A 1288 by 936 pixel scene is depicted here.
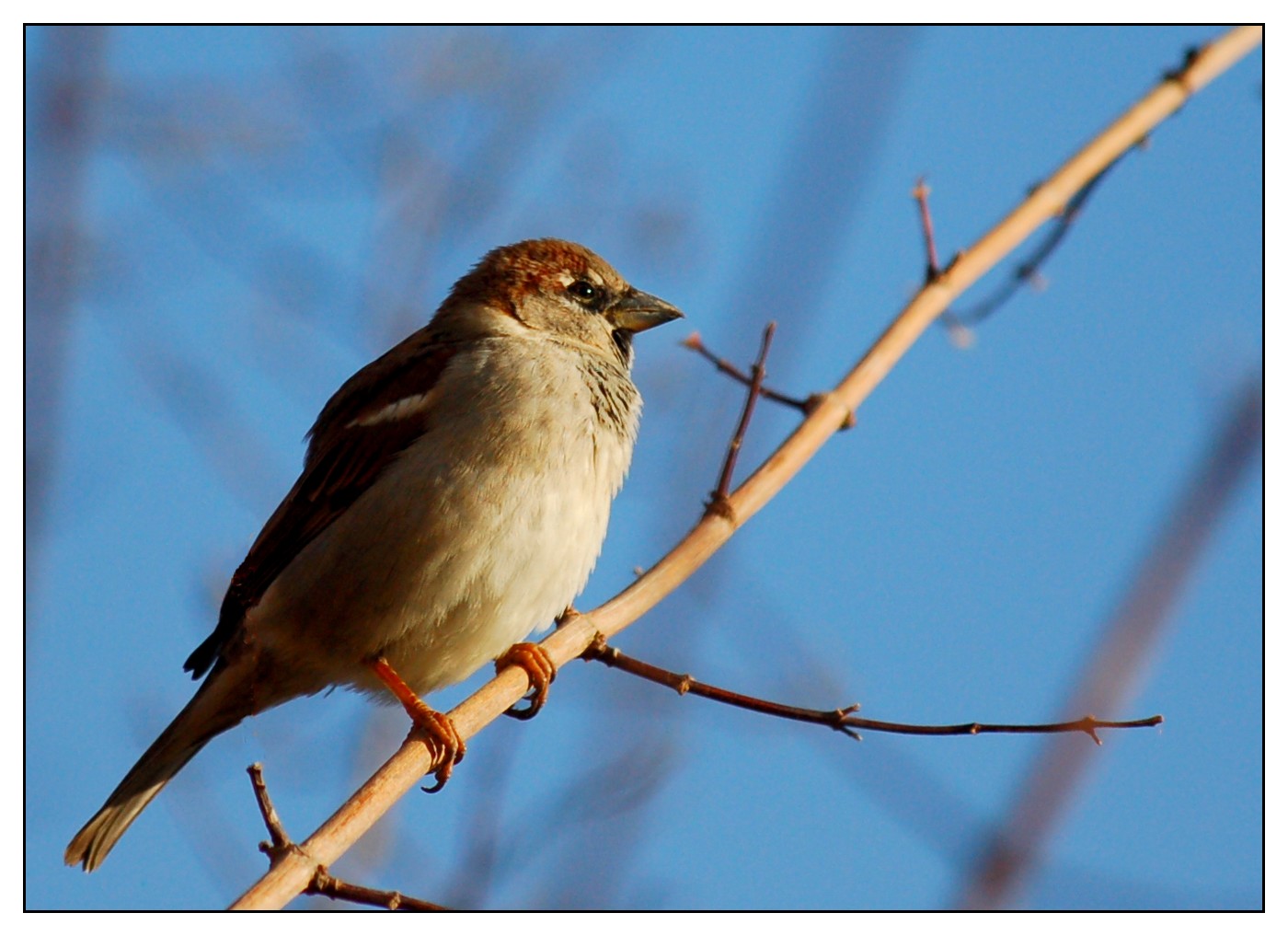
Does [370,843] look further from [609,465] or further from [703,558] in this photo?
[703,558]

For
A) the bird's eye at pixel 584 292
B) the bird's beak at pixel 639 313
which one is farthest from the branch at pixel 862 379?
the bird's eye at pixel 584 292

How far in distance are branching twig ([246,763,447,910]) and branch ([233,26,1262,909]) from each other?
50 cm

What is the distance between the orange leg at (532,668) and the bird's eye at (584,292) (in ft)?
4.95

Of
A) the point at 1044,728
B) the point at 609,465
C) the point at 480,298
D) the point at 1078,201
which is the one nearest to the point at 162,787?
the point at 609,465

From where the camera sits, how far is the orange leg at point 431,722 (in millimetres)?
3453

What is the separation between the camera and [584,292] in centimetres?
485

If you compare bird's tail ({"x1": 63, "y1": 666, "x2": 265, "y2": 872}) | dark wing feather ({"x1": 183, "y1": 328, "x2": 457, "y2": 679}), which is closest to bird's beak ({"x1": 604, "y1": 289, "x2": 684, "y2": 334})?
dark wing feather ({"x1": 183, "y1": 328, "x2": 457, "y2": 679})

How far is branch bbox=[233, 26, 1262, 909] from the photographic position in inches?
121

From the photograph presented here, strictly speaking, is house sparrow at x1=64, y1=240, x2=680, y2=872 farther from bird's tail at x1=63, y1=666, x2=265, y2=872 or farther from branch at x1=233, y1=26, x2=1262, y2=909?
branch at x1=233, y1=26, x2=1262, y2=909

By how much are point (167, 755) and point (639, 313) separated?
2.22 m

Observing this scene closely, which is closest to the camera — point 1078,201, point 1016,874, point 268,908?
point 1016,874

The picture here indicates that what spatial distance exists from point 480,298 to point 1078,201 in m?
2.33

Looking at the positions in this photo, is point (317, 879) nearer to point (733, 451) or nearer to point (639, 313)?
point (733, 451)

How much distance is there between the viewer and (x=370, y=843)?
5469mm
